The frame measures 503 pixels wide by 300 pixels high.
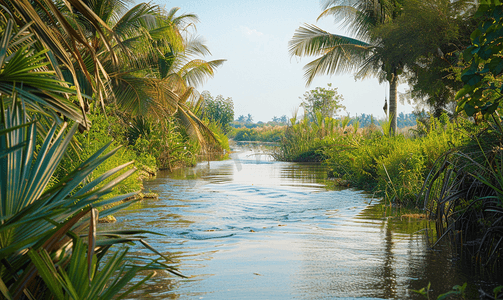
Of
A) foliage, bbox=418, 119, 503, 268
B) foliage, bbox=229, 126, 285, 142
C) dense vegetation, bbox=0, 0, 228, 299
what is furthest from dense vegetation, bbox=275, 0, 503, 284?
foliage, bbox=229, 126, 285, 142

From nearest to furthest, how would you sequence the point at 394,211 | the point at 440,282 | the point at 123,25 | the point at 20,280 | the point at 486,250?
Answer: the point at 20,280
the point at 440,282
the point at 486,250
the point at 394,211
the point at 123,25

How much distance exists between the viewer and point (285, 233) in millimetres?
5863

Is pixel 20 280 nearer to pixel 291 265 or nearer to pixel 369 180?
pixel 291 265

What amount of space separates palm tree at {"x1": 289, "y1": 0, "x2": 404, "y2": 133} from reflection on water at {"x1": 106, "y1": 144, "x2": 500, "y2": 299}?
31.1 feet

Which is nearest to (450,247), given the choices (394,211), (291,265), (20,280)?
(291,265)

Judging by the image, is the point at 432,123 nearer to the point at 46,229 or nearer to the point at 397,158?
the point at 397,158

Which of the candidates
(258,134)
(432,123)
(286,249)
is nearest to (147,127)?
(432,123)

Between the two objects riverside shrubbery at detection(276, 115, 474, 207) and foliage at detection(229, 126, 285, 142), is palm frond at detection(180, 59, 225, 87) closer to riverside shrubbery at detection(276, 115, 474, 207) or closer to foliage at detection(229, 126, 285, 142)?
riverside shrubbery at detection(276, 115, 474, 207)

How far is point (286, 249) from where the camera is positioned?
4938mm

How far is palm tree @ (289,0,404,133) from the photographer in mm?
16703

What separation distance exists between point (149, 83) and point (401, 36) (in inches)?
302

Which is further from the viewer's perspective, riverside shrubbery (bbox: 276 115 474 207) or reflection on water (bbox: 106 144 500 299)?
riverside shrubbery (bbox: 276 115 474 207)

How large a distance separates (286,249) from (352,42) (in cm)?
1404

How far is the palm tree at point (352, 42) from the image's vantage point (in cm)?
1670
